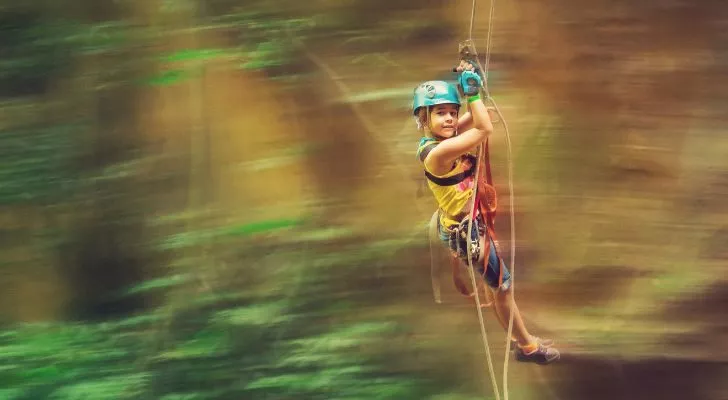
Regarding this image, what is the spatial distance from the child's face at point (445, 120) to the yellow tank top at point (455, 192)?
0.05ft

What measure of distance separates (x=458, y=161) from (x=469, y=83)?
93 millimetres

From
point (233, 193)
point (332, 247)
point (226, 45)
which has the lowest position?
point (332, 247)

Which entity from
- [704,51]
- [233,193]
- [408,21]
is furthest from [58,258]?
[704,51]

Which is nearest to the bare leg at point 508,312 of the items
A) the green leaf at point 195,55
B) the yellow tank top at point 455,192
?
the yellow tank top at point 455,192

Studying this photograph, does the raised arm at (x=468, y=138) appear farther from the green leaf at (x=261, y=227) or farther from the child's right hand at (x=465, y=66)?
the green leaf at (x=261, y=227)

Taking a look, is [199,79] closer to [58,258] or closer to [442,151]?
[58,258]

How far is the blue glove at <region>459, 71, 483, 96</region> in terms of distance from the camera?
86 centimetres

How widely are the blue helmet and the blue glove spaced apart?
1 centimetres

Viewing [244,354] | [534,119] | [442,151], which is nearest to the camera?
[442,151]

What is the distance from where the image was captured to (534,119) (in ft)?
3.66

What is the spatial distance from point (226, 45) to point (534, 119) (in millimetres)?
535

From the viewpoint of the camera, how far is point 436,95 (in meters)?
0.89

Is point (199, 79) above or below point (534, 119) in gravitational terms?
above

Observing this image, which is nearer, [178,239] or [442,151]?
[442,151]
